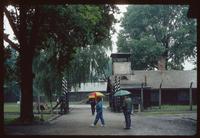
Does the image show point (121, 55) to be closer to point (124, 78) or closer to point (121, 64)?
point (121, 64)

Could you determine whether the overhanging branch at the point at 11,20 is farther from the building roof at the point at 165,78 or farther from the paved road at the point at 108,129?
the building roof at the point at 165,78

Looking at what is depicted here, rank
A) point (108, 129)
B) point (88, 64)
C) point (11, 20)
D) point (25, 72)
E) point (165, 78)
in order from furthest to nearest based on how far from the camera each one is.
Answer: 1. point (165, 78)
2. point (88, 64)
3. point (25, 72)
4. point (11, 20)
5. point (108, 129)

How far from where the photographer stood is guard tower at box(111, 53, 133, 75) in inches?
2307

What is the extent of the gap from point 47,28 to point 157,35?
4732 centimetres

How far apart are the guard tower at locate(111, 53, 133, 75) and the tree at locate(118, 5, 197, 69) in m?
9.20

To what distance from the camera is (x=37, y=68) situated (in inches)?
1844

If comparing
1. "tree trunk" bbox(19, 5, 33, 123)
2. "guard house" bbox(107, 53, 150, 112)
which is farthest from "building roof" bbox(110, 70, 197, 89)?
"tree trunk" bbox(19, 5, 33, 123)

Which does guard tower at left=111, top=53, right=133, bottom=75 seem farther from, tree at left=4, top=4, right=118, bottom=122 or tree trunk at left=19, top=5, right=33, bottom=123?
tree trunk at left=19, top=5, right=33, bottom=123

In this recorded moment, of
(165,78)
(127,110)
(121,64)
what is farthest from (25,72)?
(165,78)

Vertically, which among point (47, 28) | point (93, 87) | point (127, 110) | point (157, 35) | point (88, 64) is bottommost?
point (127, 110)

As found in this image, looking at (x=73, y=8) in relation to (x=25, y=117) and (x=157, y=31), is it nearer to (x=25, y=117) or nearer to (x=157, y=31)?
(x=25, y=117)

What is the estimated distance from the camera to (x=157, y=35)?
239ft

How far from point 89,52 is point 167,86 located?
426 inches

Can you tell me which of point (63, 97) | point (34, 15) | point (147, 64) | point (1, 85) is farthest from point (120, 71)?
point (1, 85)
